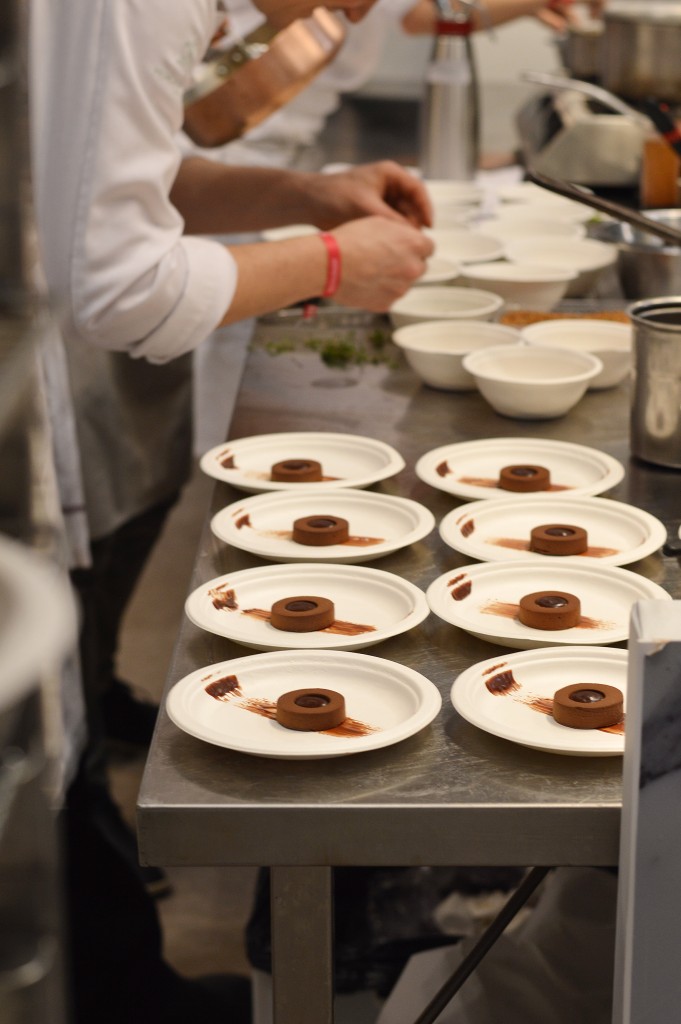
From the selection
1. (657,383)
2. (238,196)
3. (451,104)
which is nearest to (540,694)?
(657,383)

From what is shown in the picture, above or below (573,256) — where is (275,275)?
above

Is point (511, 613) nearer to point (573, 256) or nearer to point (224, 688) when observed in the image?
point (224, 688)

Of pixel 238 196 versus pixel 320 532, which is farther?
pixel 238 196

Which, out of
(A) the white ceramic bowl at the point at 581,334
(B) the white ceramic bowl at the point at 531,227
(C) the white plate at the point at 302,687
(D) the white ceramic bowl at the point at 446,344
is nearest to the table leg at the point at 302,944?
(C) the white plate at the point at 302,687

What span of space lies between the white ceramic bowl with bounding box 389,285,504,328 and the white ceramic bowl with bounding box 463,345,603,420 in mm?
227

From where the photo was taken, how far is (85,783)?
255 centimetres

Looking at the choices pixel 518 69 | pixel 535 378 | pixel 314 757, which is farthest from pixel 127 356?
pixel 518 69

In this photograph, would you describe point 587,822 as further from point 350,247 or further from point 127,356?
point 127,356

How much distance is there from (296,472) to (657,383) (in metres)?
0.46

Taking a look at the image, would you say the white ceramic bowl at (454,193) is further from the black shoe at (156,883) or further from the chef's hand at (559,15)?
the chef's hand at (559,15)

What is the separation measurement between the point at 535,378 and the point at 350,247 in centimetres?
34

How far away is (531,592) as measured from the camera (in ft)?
4.39

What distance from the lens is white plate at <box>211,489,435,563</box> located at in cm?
142

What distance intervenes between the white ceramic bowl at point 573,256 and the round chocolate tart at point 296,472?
1.02 meters
